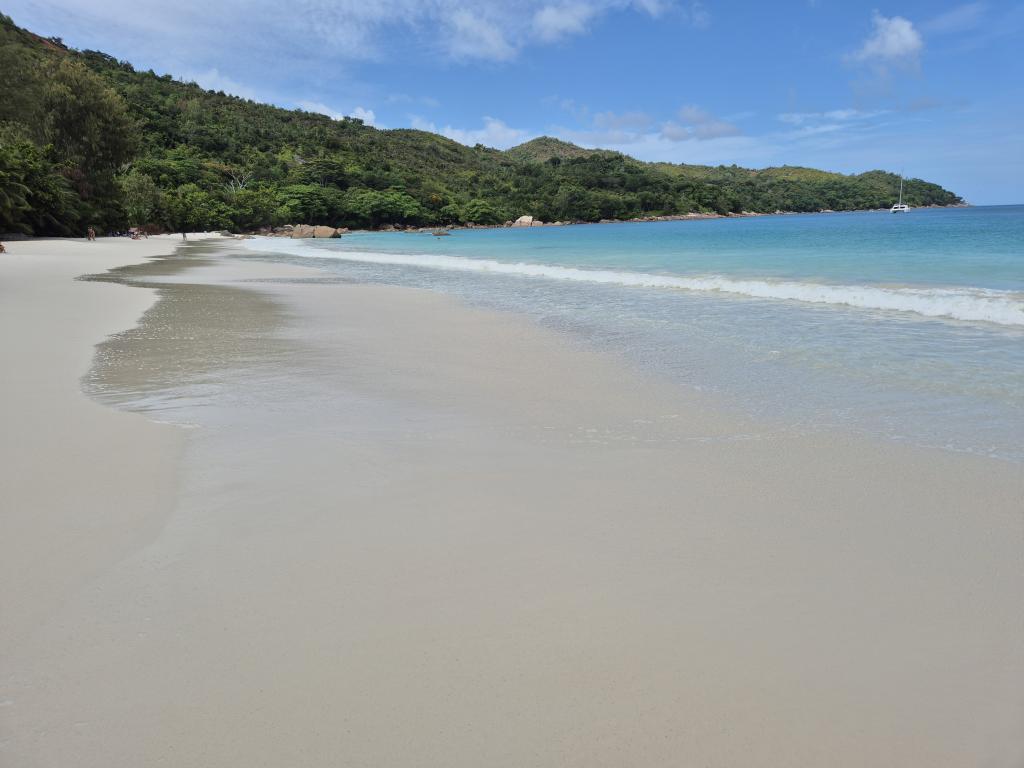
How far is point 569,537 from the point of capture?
123 inches

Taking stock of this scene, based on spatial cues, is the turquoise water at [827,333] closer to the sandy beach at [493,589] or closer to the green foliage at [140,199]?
the sandy beach at [493,589]

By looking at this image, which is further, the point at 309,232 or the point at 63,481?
the point at 309,232

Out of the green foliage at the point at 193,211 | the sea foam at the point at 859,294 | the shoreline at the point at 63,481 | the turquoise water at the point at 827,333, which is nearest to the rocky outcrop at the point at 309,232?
the green foliage at the point at 193,211

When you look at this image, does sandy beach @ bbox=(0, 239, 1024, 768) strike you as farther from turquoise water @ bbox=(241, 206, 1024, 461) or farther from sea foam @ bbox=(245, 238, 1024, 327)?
sea foam @ bbox=(245, 238, 1024, 327)

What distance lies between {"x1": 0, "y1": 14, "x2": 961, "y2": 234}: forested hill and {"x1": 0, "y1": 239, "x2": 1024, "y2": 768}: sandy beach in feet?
124

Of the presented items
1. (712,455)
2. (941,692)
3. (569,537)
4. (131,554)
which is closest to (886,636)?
(941,692)

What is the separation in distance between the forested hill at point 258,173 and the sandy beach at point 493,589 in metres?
37.6

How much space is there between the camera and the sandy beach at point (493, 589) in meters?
1.92

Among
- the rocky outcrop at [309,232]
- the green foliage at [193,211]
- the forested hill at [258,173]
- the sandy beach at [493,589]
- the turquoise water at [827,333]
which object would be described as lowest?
the sandy beach at [493,589]

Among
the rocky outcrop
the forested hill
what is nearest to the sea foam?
the forested hill

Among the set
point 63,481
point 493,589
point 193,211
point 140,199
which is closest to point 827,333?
point 493,589

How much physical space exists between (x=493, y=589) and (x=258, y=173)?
347ft

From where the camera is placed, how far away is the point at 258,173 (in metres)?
96.6

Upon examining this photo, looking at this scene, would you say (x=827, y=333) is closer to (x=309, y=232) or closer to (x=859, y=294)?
(x=859, y=294)
